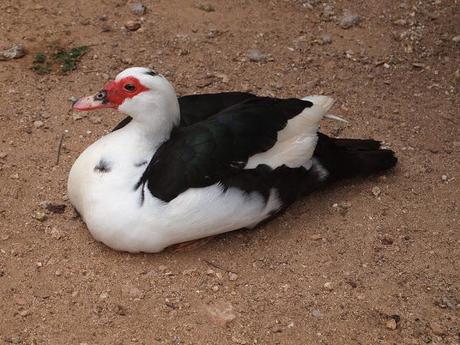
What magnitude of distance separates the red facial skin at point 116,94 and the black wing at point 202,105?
0.33 meters

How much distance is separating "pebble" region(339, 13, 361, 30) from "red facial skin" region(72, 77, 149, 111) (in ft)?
9.39

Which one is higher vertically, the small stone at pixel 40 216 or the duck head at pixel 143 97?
the duck head at pixel 143 97

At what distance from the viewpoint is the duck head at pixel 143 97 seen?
4285 mm

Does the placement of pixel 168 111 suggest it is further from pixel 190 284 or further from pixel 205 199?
pixel 190 284

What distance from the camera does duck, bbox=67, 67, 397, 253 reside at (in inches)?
166

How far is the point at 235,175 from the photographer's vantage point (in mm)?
4371

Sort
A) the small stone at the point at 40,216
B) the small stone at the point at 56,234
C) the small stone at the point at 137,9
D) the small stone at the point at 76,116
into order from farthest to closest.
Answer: the small stone at the point at 137,9 → the small stone at the point at 76,116 → the small stone at the point at 40,216 → the small stone at the point at 56,234

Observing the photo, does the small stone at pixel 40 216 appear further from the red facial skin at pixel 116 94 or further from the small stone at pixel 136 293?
the small stone at pixel 136 293

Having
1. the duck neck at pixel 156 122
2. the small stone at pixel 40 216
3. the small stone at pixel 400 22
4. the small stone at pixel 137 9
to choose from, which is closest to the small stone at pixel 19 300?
the small stone at pixel 40 216

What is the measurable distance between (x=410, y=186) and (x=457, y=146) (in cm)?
63

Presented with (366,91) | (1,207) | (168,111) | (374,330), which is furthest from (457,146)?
(1,207)

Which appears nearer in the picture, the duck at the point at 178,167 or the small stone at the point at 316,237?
the duck at the point at 178,167

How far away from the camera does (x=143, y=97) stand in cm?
430

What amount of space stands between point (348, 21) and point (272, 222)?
8.57 ft
